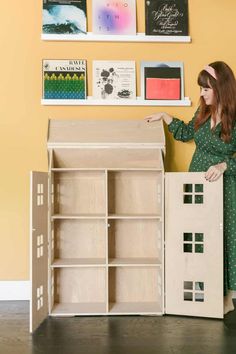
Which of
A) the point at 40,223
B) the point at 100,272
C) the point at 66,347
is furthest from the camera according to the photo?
the point at 100,272

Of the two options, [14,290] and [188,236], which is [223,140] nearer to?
[188,236]

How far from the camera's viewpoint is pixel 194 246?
257cm

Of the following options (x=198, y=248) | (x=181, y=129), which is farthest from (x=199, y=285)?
(x=181, y=129)

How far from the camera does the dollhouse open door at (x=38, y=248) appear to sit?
2289 millimetres

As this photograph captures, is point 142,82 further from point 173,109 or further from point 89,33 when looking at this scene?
point 89,33

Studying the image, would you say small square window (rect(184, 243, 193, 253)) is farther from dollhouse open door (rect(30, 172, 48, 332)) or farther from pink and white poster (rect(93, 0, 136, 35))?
pink and white poster (rect(93, 0, 136, 35))

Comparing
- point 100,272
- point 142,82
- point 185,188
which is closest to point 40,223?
point 100,272

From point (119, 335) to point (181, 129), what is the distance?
131 centimetres

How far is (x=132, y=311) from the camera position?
8.49 feet

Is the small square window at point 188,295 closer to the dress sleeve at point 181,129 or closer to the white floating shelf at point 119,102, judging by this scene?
the dress sleeve at point 181,129

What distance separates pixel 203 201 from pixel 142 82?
0.93 meters

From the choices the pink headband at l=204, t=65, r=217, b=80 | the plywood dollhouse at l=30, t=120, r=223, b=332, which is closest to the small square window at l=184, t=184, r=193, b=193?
the plywood dollhouse at l=30, t=120, r=223, b=332

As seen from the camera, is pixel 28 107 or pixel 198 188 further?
pixel 28 107

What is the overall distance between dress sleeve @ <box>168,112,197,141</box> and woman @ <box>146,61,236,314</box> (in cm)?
12
